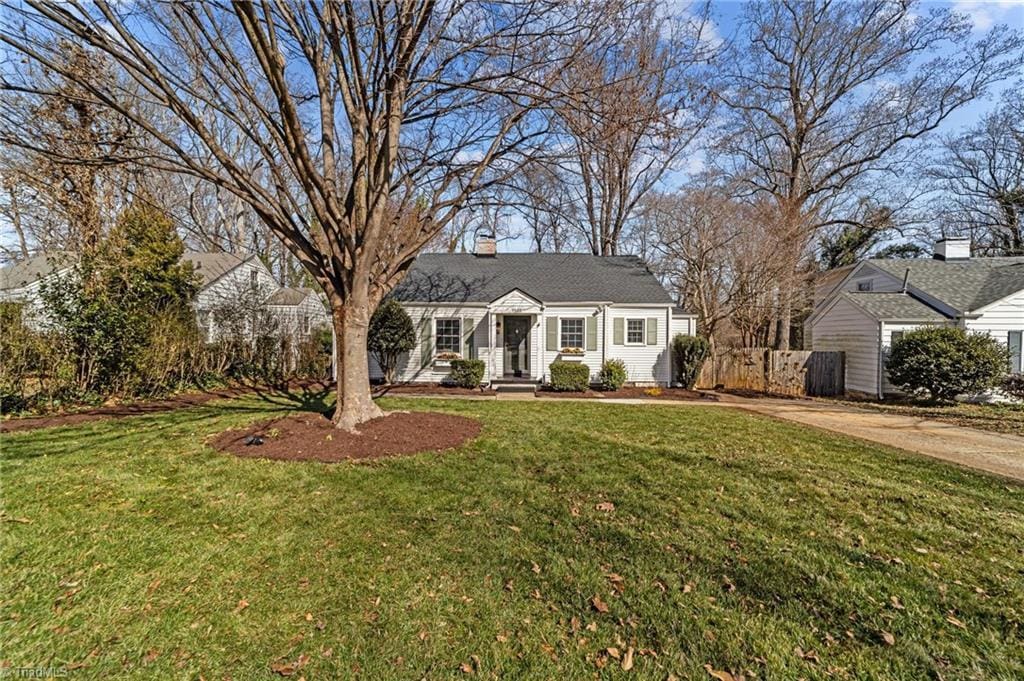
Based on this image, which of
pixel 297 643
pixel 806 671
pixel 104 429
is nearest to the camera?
pixel 806 671

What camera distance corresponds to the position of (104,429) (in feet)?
23.9

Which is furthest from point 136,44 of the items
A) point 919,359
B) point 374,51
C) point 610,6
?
point 919,359

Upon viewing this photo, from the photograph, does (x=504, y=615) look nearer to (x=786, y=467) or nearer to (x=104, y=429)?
(x=786, y=467)

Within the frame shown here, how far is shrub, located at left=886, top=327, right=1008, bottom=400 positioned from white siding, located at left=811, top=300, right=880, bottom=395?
1.11 m

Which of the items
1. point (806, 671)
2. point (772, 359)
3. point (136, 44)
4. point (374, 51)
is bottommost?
point (806, 671)

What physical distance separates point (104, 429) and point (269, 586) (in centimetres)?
682

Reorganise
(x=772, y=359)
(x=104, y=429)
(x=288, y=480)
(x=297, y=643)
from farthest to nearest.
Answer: (x=772, y=359), (x=104, y=429), (x=288, y=480), (x=297, y=643)

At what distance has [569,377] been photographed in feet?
45.1

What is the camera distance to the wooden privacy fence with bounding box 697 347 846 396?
1442 centimetres

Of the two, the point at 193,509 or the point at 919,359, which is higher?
the point at 919,359

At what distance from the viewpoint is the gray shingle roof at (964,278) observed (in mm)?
13398

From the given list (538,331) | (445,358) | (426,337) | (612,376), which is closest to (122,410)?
(426,337)

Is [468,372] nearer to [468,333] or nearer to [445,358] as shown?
[445,358]

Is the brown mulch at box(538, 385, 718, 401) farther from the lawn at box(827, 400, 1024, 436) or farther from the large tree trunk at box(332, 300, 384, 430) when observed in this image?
the large tree trunk at box(332, 300, 384, 430)
